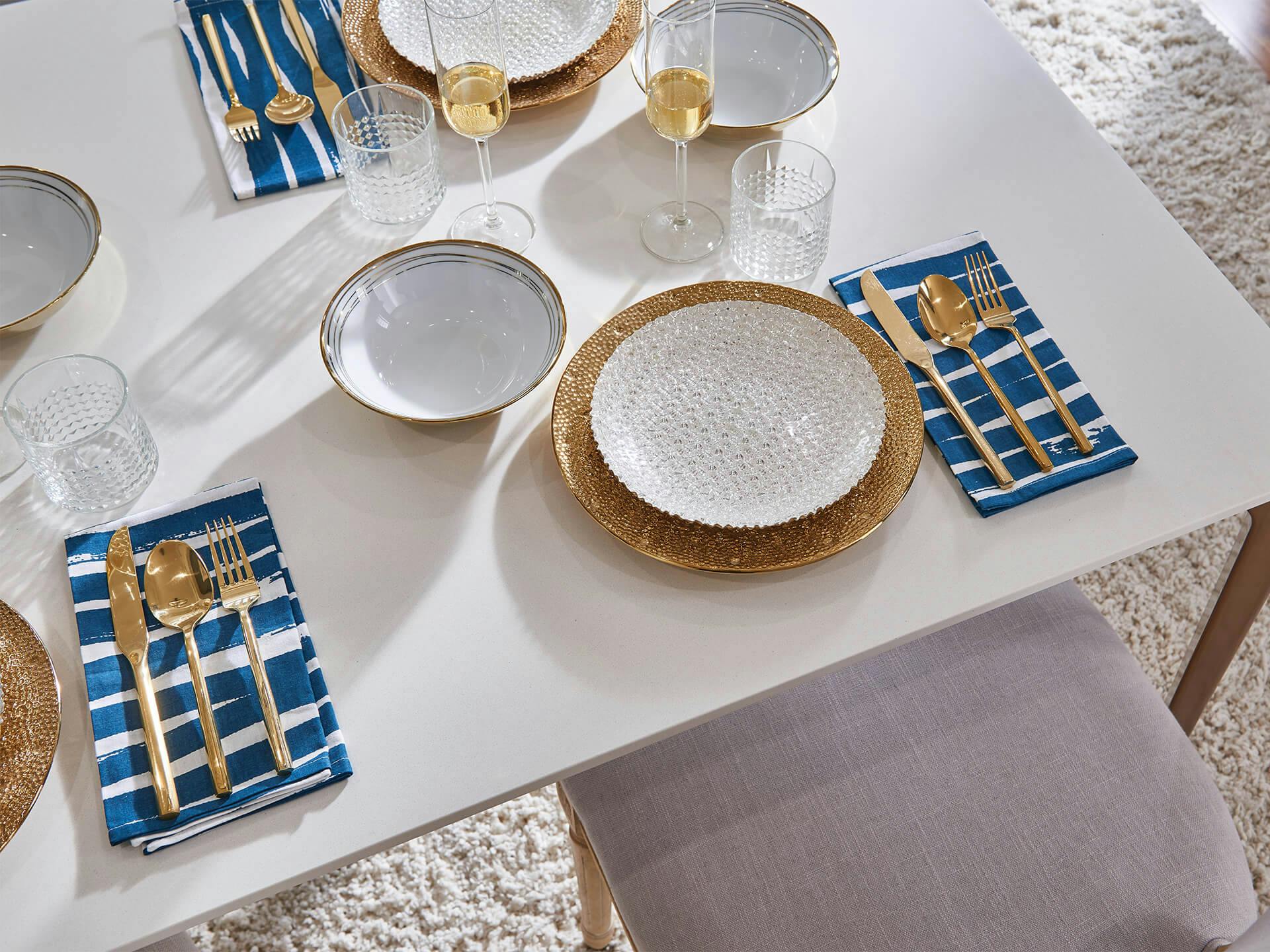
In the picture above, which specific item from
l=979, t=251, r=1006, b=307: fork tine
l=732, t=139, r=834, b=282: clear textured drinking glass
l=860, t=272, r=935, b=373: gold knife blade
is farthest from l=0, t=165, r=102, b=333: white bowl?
l=979, t=251, r=1006, b=307: fork tine

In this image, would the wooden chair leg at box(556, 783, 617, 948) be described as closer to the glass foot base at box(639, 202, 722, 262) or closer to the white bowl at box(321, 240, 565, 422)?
the white bowl at box(321, 240, 565, 422)

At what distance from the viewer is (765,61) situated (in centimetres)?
117

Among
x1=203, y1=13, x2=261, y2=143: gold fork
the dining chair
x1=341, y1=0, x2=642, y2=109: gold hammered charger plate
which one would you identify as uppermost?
x1=341, y1=0, x2=642, y2=109: gold hammered charger plate

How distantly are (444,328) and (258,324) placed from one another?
0.56 ft

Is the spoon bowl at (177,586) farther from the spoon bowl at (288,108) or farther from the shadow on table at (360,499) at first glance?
the spoon bowl at (288,108)

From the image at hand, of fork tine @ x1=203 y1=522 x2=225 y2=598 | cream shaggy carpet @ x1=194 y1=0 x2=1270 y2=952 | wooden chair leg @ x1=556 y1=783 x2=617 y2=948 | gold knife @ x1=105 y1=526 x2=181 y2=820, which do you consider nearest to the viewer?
gold knife @ x1=105 y1=526 x2=181 y2=820

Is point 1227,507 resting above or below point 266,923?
above

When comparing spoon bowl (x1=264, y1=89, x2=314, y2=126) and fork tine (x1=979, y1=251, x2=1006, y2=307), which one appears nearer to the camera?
fork tine (x1=979, y1=251, x2=1006, y2=307)

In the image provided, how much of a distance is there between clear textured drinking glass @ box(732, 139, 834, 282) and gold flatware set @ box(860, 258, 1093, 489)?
2.7 inches

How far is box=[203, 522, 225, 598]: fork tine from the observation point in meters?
0.86

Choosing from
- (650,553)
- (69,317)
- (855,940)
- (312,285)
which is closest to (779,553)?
(650,553)

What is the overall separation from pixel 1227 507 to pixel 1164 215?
323 millimetres

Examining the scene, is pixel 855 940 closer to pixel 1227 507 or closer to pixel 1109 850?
pixel 1109 850

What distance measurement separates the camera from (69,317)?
102cm
